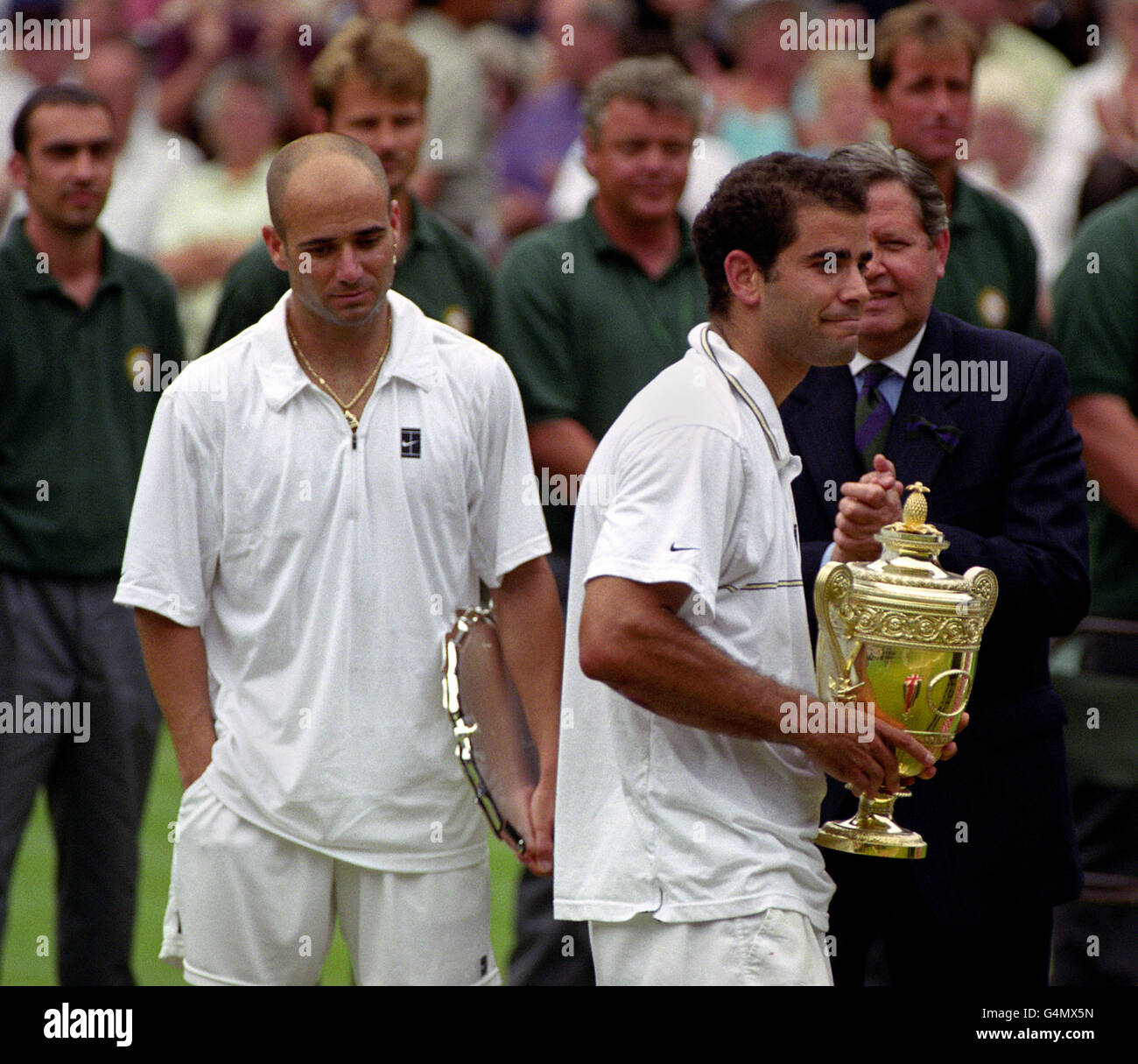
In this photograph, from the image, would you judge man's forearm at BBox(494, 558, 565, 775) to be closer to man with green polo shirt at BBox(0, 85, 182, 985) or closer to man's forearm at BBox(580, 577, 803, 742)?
man's forearm at BBox(580, 577, 803, 742)

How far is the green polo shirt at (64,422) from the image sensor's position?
17.6 ft

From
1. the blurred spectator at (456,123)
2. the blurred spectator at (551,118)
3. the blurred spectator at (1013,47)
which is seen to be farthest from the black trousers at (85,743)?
the blurred spectator at (1013,47)

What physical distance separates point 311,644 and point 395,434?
429 mm

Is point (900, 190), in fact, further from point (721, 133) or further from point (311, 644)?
point (721, 133)

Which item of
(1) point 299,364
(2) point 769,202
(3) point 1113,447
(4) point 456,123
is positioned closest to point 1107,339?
(3) point 1113,447

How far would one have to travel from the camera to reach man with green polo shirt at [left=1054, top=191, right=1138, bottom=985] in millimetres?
5219

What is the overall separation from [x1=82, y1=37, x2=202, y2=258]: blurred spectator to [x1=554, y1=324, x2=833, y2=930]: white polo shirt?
5.46 metres

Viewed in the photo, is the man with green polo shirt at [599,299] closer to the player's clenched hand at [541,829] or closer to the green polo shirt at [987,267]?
the green polo shirt at [987,267]

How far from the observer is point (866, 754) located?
324cm

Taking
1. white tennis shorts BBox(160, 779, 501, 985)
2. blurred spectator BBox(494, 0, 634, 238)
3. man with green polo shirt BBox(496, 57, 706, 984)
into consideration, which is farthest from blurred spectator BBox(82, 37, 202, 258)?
white tennis shorts BBox(160, 779, 501, 985)

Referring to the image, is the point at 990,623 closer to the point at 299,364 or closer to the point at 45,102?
the point at 299,364

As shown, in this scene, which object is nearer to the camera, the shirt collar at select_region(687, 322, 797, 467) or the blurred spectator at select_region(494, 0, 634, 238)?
the shirt collar at select_region(687, 322, 797, 467)
